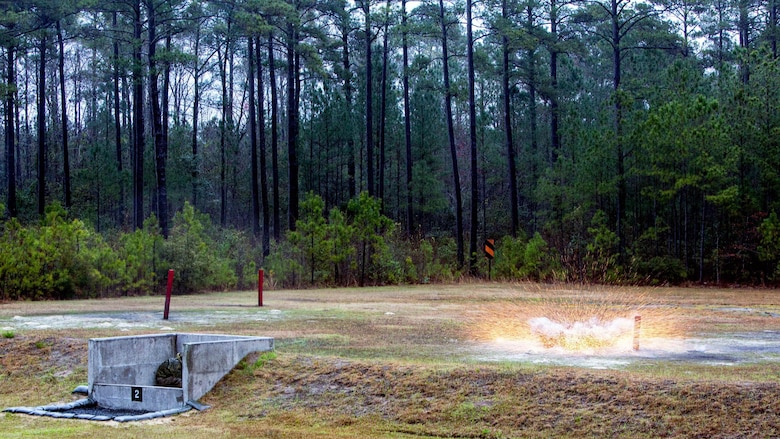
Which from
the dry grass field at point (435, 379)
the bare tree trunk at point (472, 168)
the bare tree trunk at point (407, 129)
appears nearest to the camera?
the dry grass field at point (435, 379)

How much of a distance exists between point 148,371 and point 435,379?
4.61 metres

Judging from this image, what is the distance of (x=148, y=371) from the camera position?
11844 mm

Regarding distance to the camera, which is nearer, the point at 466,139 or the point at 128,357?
the point at 128,357

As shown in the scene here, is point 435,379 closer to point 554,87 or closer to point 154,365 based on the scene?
point 154,365

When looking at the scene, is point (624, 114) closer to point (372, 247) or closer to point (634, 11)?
point (634, 11)

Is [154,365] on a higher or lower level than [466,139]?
lower

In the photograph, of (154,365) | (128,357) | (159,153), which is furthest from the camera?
(159,153)

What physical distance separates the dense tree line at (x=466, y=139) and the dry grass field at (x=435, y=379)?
11.9 metres

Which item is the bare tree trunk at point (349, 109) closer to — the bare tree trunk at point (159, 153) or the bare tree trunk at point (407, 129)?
the bare tree trunk at point (407, 129)

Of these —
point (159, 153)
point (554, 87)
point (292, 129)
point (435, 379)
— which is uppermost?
point (554, 87)

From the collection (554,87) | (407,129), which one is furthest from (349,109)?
(554,87)

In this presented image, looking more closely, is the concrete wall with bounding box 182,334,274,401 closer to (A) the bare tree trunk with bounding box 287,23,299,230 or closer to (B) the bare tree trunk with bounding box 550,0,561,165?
(A) the bare tree trunk with bounding box 287,23,299,230

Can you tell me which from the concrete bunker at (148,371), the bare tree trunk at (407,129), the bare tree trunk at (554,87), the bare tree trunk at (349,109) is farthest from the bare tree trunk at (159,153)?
the concrete bunker at (148,371)

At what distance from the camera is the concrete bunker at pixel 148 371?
10.3 metres
